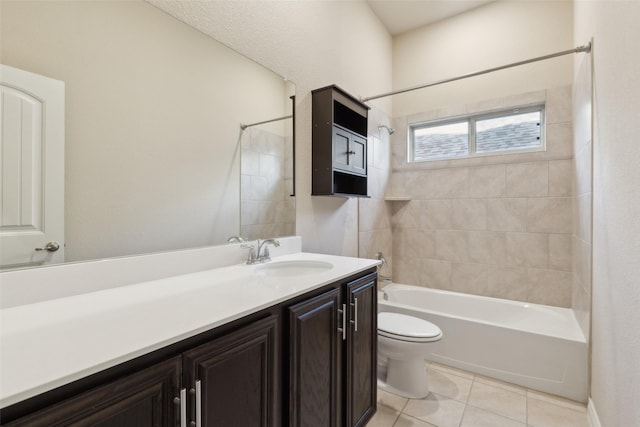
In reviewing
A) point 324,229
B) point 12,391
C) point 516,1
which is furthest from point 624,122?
point 516,1

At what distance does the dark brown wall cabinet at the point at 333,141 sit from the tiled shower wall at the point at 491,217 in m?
0.71

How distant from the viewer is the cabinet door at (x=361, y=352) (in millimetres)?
1329

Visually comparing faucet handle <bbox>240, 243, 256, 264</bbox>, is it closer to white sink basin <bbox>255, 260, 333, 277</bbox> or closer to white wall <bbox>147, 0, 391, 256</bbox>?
white sink basin <bbox>255, 260, 333, 277</bbox>

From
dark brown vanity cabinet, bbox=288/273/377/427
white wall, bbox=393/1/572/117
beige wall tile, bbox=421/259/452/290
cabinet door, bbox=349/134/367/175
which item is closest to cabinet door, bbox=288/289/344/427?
dark brown vanity cabinet, bbox=288/273/377/427

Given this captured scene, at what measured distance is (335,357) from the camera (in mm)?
1236

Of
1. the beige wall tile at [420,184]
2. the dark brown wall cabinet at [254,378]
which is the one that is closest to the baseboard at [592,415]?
the dark brown wall cabinet at [254,378]

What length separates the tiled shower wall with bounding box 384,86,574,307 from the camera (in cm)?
245

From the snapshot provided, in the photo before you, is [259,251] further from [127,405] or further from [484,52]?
[484,52]

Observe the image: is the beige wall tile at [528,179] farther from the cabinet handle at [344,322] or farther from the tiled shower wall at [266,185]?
the cabinet handle at [344,322]

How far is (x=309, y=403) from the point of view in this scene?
107cm

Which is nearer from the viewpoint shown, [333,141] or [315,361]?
[315,361]

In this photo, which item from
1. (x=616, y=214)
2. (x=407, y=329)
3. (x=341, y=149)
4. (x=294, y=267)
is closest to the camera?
(x=616, y=214)

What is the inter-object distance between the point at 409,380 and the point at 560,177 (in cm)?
208

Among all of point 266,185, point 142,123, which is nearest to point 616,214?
point 266,185
